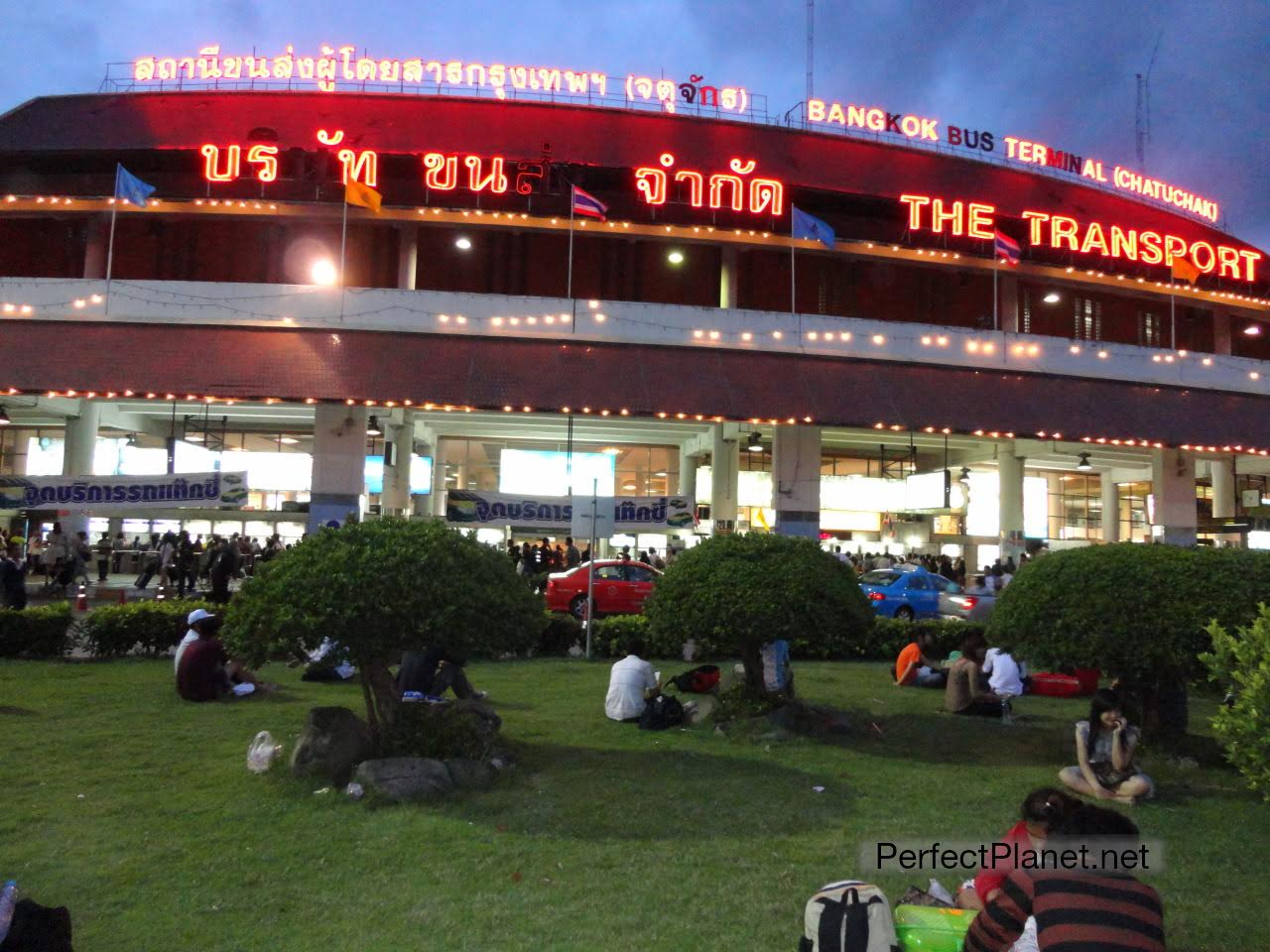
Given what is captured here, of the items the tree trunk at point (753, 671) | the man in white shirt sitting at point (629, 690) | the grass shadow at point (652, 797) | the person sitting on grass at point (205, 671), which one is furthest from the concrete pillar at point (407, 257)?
the grass shadow at point (652, 797)

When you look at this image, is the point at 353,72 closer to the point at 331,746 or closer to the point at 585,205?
the point at 585,205

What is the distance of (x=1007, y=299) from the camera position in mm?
24797

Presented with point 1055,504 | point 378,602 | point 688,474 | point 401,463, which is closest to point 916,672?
point 378,602

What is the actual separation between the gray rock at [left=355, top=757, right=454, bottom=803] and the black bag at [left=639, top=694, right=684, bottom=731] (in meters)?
2.84

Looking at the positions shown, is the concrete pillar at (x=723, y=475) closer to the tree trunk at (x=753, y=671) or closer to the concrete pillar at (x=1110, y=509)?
the tree trunk at (x=753, y=671)

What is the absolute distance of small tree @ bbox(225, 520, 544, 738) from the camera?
7.44 meters

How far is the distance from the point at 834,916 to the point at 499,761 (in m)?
4.52

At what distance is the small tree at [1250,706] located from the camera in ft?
13.9

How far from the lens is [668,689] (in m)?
11.9

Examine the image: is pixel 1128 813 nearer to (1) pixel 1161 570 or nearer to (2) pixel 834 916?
(1) pixel 1161 570

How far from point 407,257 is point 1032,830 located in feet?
67.3

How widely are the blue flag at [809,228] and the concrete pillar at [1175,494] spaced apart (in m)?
10.2

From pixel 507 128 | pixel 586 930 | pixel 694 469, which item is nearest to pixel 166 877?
pixel 586 930

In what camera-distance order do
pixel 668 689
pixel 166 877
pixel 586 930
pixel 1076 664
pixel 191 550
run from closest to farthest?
pixel 586 930, pixel 166 877, pixel 1076 664, pixel 668 689, pixel 191 550
